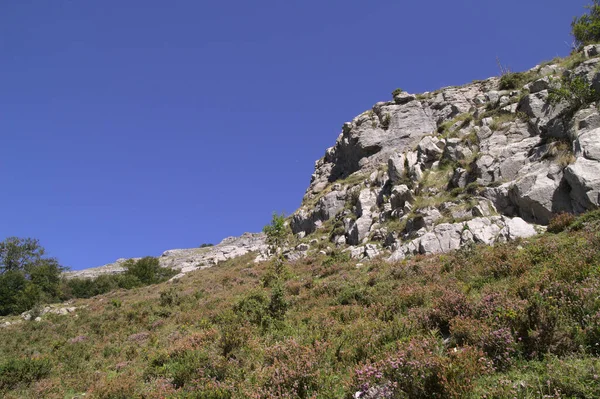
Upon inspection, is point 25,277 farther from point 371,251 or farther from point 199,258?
point 371,251

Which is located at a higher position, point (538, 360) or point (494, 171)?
point (494, 171)

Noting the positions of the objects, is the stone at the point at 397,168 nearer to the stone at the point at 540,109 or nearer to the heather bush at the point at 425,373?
the stone at the point at 540,109

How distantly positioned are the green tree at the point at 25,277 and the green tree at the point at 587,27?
2672 inches

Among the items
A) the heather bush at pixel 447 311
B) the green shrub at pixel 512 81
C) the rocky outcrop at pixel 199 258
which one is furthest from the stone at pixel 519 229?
the rocky outcrop at pixel 199 258

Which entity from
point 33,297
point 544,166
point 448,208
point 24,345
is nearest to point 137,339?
point 24,345

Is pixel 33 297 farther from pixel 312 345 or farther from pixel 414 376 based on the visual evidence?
pixel 414 376

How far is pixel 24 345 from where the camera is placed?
17.4 metres

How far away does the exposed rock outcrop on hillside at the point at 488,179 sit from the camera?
55.9 feet

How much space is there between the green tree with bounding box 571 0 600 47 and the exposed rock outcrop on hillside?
5879 millimetres

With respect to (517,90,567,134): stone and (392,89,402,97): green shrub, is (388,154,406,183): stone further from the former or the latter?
(392,89,402,97): green shrub

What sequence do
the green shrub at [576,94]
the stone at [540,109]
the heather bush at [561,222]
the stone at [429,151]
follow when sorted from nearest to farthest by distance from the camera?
the heather bush at [561,222] → the green shrub at [576,94] → the stone at [540,109] → the stone at [429,151]

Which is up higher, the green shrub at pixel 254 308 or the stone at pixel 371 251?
the stone at pixel 371 251

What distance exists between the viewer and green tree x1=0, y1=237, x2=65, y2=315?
38688 mm

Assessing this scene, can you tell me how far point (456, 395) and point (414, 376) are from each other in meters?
0.75
